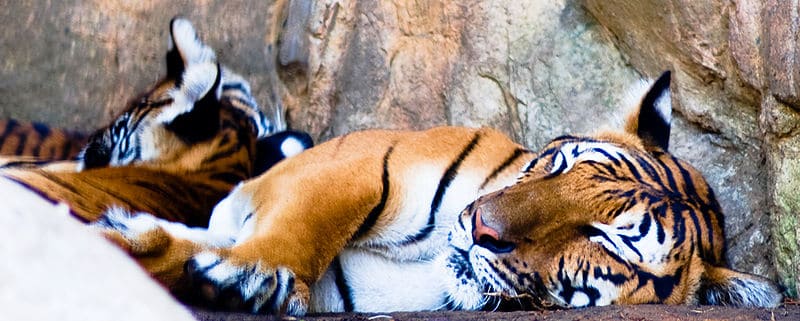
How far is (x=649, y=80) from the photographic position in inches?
166

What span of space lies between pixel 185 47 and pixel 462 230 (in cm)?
165

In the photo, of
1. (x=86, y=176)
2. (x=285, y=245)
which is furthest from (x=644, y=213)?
(x=86, y=176)

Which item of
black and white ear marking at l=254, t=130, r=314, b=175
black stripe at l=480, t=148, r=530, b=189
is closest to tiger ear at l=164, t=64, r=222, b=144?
black and white ear marking at l=254, t=130, r=314, b=175

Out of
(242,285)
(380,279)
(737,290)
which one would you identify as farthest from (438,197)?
(737,290)

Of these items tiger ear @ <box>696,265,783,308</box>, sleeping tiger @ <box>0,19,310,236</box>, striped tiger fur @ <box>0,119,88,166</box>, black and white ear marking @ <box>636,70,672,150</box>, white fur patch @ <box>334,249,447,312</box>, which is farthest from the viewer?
striped tiger fur @ <box>0,119,88,166</box>

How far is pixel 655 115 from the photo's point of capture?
3.87m

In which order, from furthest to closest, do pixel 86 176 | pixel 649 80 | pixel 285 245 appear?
pixel 649 80 < pixel 86 176 < pixel 285 245

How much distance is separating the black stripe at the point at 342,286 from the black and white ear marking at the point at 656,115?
3.89 ft

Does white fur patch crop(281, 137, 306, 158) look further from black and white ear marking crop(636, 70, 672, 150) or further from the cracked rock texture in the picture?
black and white ear marking crop(636, 70, 672, 150)

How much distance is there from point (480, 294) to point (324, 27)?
2337mm

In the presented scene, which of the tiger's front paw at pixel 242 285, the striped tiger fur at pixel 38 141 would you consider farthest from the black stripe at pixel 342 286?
the striped tiger fur at pixel 38 141

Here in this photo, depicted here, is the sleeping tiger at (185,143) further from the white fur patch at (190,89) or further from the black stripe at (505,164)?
the black stripe at (505,164)

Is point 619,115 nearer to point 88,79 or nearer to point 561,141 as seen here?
point 561,141

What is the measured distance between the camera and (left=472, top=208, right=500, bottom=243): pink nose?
10.6ft
